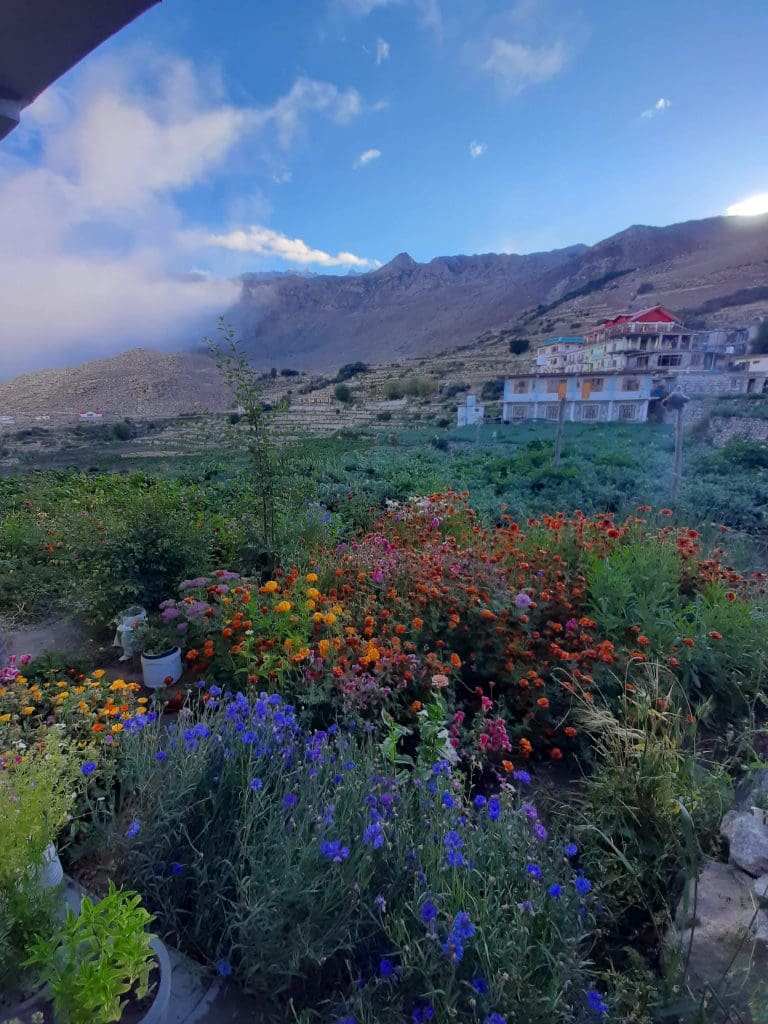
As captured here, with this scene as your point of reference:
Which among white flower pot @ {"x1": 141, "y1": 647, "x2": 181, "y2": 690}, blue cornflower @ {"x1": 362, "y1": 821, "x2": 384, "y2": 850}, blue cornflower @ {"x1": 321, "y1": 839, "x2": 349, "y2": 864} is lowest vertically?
white flower pot @ {"x1": 141, "y1": 647, "x2": 181, "y2": 690}

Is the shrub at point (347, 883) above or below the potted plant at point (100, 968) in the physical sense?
below

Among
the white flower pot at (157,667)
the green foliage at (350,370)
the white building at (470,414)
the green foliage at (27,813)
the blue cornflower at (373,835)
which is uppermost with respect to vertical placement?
the green foliage at (27,813)

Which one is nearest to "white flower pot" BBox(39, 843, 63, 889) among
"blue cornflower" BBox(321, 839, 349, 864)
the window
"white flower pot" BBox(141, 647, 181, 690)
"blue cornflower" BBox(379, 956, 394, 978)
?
"blue cornflower" BBox(321, 839, 349, 864)

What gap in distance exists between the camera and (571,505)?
20.0ft

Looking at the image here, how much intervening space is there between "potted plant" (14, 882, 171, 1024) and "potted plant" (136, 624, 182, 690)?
163 centimetres

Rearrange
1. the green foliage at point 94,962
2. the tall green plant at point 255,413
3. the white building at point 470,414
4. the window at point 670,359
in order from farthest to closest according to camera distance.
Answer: the white building at point 470,414, the window at point 670,359, the tall green plant at point 255,413, the green foliage at point 94,962

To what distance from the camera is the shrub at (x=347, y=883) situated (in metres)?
0.98

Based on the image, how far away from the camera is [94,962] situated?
2.79 ft

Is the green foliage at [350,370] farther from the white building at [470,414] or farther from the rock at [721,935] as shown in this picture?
the rock at [721,935]

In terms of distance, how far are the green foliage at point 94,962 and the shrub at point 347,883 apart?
0.23 metres

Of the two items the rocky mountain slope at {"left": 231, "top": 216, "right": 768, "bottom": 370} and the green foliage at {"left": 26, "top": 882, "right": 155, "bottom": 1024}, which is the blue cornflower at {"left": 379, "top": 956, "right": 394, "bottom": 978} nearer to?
the green foliage at {"left": 26, "top": 882, "right": 155, "bottom": 1024}

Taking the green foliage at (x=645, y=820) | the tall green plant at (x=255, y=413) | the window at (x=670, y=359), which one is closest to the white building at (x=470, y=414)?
the window at (x=670, y=359)

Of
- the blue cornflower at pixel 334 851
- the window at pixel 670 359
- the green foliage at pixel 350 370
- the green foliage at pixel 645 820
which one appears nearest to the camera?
the blue cornflower at pixel 334 851

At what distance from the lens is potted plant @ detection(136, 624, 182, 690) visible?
8.26 feet
